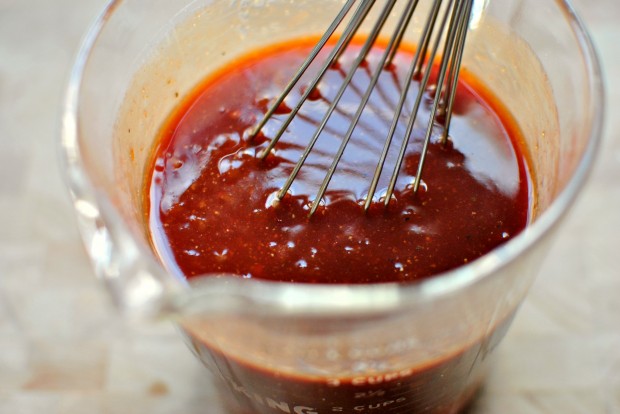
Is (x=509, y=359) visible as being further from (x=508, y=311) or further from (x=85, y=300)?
(x=85, y=300)

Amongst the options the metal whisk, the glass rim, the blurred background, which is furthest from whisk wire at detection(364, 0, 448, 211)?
the blurred background

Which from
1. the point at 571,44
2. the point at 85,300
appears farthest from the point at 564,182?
the point at 85,300

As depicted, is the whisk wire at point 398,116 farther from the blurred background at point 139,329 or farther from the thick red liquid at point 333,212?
the blurred background at point 139,329

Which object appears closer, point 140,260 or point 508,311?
point 140,260

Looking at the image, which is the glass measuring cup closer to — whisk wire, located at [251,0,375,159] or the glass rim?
Answer: the glass rim

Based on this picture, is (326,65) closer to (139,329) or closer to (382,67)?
(382,67)

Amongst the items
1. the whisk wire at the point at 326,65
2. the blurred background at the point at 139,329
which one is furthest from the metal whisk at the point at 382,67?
the blurred background at the point at 139,329

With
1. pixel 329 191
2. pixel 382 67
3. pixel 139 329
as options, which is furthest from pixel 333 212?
pixel 139 329
